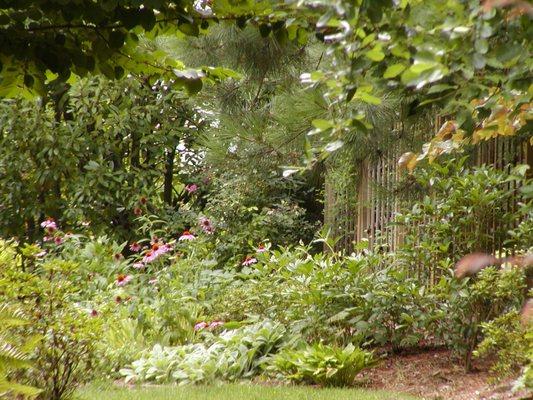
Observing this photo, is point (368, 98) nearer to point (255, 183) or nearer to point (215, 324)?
point (215, 324)

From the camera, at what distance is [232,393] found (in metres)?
5.21

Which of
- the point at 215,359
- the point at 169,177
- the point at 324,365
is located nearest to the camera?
the point at 324,365

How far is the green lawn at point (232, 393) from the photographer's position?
16.6 ft

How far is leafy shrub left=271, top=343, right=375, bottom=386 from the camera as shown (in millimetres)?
5539

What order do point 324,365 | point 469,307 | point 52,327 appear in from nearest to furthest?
point 52,327 < point 324,365 < point 469,307

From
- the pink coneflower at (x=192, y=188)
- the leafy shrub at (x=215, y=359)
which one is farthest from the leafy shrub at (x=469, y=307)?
the pink coneflower at (x=192, y=188)

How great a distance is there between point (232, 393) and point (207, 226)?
4.37 m

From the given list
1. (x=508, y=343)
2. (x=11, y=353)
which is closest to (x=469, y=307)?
(x=508, y=343)

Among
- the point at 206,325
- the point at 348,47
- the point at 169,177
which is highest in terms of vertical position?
the point at 169,177

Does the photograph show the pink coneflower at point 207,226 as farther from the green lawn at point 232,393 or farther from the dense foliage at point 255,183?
the green lawn at point 232,393

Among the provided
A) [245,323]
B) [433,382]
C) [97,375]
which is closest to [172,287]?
[245,323]

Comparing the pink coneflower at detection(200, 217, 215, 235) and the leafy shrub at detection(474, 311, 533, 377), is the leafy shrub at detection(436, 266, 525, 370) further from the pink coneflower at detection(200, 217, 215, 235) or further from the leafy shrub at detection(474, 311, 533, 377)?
the pink coneflower at detection(200, 217, 215, 235)

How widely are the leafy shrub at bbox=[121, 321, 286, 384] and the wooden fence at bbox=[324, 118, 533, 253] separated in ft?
4.10

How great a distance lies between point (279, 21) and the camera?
326 cm
